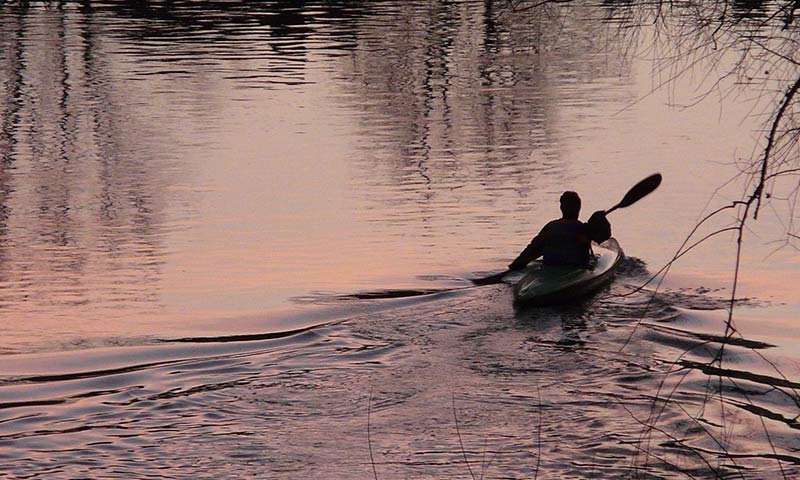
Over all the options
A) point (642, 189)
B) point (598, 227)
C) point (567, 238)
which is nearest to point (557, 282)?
point (567, 238)

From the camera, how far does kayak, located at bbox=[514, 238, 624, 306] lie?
14.7 meters

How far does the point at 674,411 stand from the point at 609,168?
13310 mm

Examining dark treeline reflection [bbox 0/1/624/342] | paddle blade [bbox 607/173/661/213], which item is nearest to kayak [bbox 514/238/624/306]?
paddle blade [bbox 607/173/661/213]

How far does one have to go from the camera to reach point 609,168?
78.7ft

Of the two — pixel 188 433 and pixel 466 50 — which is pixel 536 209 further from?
pixel 466 50

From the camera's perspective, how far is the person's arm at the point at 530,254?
15.6 m

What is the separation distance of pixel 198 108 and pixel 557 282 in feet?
57.2

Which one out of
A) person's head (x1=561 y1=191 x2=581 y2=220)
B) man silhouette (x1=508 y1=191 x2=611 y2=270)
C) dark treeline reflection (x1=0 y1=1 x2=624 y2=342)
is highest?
person's head (x1=561 y1=191 x2=581 y2=220)

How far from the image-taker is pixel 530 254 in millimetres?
15789

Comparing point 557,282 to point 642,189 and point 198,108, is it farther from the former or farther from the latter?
point 198,108

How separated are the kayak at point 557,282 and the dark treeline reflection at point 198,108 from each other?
287cm

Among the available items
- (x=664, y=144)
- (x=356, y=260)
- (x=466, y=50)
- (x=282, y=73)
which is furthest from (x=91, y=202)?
(x=466, y=50)

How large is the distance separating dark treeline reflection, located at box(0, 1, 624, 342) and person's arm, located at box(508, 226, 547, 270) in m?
3.11

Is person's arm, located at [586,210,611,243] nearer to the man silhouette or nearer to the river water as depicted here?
the man silhouette
